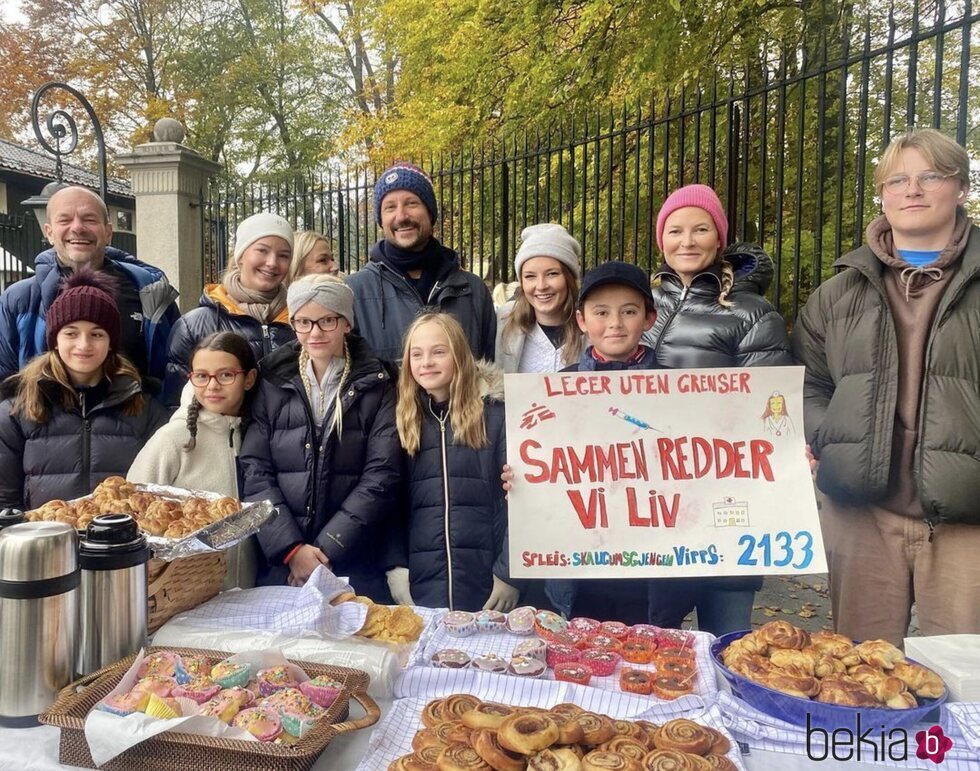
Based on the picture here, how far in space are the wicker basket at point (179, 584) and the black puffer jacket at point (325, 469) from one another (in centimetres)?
52

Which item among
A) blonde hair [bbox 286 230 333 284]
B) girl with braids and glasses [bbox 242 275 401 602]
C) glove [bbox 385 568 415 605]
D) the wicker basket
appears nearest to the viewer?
the wicker basket

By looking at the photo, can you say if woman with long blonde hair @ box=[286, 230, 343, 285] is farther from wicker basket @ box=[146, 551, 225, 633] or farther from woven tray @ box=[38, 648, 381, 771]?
woven tray @ box=[38, 648, 381, 771]

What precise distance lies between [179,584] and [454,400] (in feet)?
4.06

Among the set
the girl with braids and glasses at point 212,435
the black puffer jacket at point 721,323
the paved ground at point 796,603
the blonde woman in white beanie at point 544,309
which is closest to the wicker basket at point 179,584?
the girl with braids and glasses at point 212,435

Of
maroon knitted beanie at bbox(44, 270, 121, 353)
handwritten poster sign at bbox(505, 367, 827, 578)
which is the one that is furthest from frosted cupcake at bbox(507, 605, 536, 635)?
maroon knitted beanie at bbox(44, 270, 121, 353)

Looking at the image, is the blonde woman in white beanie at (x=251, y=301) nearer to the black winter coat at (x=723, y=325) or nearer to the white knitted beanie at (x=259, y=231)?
the white knitted beanie at (x=259, y=231)

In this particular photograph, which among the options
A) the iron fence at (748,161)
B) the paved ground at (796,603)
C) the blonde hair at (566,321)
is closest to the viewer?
the blonde hair at (566,321)

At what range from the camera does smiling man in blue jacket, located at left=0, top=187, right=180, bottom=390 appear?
12.8 feet

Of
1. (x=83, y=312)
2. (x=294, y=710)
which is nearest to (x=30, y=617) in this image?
(x=294, y=710)

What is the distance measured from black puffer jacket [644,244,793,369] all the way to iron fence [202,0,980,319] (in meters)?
1.47

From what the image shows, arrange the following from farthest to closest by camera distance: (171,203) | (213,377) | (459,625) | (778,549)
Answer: (171,203) → (213,377) → (778,549) → (459,625)

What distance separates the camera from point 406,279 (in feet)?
12.8

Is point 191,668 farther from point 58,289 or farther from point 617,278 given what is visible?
point 58,289

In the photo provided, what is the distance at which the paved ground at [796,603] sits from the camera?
5273mm
